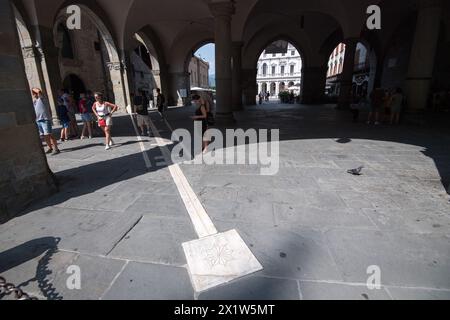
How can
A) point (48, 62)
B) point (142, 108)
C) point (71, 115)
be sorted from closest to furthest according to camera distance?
point (142, 108) < point (71, 115) < point (48, 62)

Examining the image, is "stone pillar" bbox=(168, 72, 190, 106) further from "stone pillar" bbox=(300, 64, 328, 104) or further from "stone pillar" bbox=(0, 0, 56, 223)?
"stone pillar" bbox=(0, 0, 56, 223)

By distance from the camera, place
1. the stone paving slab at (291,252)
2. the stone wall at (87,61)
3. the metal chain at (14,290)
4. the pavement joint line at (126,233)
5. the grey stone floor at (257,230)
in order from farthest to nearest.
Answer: the stone wall at (87,61)
the pavement joint line at (126,233)
the stone paving slab at (291,252)
the grey stone floor at (257,230)
the metal chain at (14,290)

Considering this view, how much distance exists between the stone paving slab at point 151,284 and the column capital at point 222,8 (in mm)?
10175

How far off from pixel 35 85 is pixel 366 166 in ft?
43.7

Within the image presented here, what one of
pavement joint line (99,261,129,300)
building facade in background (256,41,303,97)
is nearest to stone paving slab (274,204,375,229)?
pavement joint line (99,261,129,300)

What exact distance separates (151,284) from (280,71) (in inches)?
2718

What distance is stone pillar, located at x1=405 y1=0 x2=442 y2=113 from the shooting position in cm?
862

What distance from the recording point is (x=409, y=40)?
18.3 meters

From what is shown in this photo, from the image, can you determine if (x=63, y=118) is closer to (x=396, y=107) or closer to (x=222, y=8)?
(x=222, y=8)

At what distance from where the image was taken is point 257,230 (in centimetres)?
264

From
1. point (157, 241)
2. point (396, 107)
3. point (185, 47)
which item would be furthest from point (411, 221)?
point (185, 47)

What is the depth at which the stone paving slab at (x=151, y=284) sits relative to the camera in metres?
1.83

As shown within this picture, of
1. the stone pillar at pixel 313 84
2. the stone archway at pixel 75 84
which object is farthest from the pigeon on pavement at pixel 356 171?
the stone archway at pixel 75 84

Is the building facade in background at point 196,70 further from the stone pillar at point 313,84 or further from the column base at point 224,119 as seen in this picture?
the column base at point 224,119
